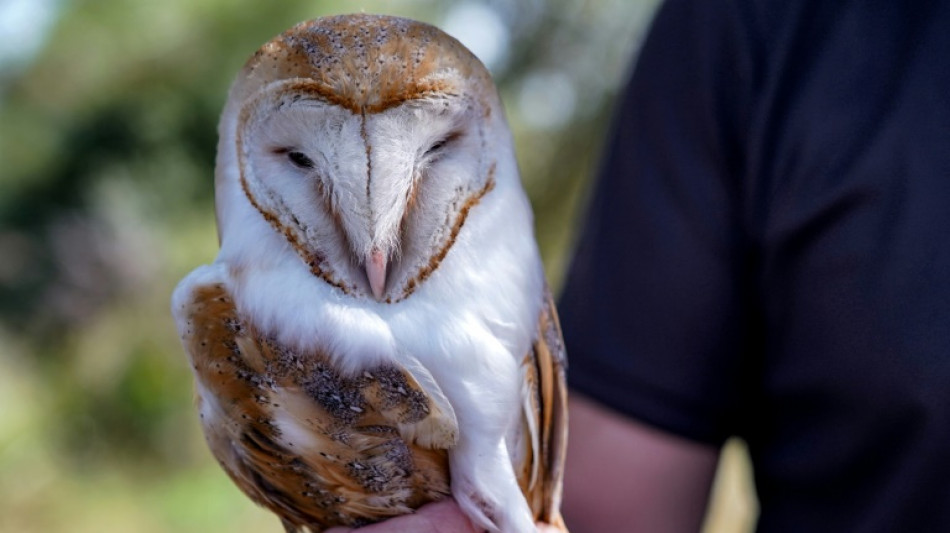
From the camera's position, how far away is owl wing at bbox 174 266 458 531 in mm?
595

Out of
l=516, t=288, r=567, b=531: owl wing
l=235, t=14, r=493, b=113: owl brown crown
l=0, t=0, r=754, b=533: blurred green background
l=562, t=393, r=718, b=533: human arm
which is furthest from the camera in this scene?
l=0, t=0, r=754, b=533: blurred green background

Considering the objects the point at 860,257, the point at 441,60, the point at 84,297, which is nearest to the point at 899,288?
the point at 860,257

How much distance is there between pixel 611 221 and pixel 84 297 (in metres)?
2.59

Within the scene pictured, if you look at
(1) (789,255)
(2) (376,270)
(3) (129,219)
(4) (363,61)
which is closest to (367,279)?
(2) (376,270)

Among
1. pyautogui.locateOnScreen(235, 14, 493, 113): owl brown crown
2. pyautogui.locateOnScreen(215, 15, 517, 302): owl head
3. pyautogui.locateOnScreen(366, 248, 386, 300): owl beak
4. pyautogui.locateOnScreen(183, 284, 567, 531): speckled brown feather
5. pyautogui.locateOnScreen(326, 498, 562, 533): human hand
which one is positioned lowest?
pyautogui.locateOnScreen(326, 498, 562, 533): human hand

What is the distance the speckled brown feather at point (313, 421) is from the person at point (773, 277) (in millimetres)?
62

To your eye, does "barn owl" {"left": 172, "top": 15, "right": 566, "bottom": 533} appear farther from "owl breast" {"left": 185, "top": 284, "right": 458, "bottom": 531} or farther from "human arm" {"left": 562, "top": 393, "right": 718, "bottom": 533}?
"human arm" {"left": 562, "top": 393, "right": 718, "bottom": 533}

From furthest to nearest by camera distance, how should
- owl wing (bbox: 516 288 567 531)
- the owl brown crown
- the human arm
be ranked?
the human arm
owl wing (bbox: 516 288 567 531)
the owl brown crown

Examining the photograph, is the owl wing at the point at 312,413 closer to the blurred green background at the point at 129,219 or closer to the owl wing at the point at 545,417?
the owl wing at the point at 545,417

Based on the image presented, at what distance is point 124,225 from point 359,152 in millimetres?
2674

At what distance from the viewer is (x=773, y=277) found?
2.77ft

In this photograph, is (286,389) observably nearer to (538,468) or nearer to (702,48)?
(538,468)

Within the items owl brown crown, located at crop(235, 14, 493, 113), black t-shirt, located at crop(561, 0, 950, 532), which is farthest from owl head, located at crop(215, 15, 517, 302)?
black t-shirt, located at crop(561, 0, 950, 532)

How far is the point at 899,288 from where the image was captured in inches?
28.9
